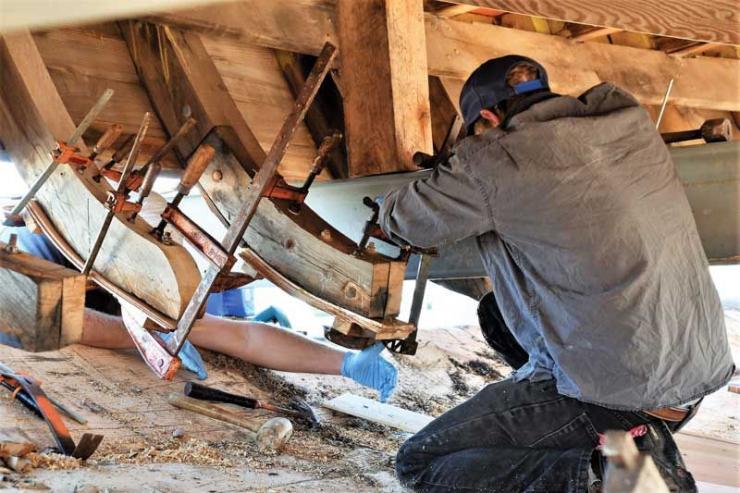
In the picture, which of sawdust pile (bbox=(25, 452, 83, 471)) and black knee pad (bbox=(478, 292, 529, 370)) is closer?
sawdust pile (bbox=(25, 452, 83, 471))

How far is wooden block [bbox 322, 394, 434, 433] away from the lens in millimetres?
3441

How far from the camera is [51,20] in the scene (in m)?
1.80

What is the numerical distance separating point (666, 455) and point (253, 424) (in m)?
1.40

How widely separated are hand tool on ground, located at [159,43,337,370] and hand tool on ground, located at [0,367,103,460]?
38 centimetres

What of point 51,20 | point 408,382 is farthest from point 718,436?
point 51,20

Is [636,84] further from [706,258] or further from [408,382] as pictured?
[706,258]

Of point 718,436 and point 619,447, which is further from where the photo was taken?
point 718,436

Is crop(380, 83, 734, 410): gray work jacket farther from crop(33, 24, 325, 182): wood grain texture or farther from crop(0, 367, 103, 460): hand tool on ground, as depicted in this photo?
crop(33, 24, 325, 182): wood grain texture

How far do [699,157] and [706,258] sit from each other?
0.29 m

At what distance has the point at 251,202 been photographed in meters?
2.33

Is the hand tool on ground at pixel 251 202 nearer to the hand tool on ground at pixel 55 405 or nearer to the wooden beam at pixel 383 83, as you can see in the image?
the wooden beam at pixel 383 83

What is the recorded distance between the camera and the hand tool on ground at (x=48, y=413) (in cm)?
241

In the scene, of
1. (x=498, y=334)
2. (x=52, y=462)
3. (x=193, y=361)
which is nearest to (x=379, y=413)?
(x=193, y=361)

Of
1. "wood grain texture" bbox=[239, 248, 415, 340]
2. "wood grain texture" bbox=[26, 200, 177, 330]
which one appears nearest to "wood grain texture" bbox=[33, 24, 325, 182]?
"wood grain texture" bbox=[26, 200, 177, 330]
